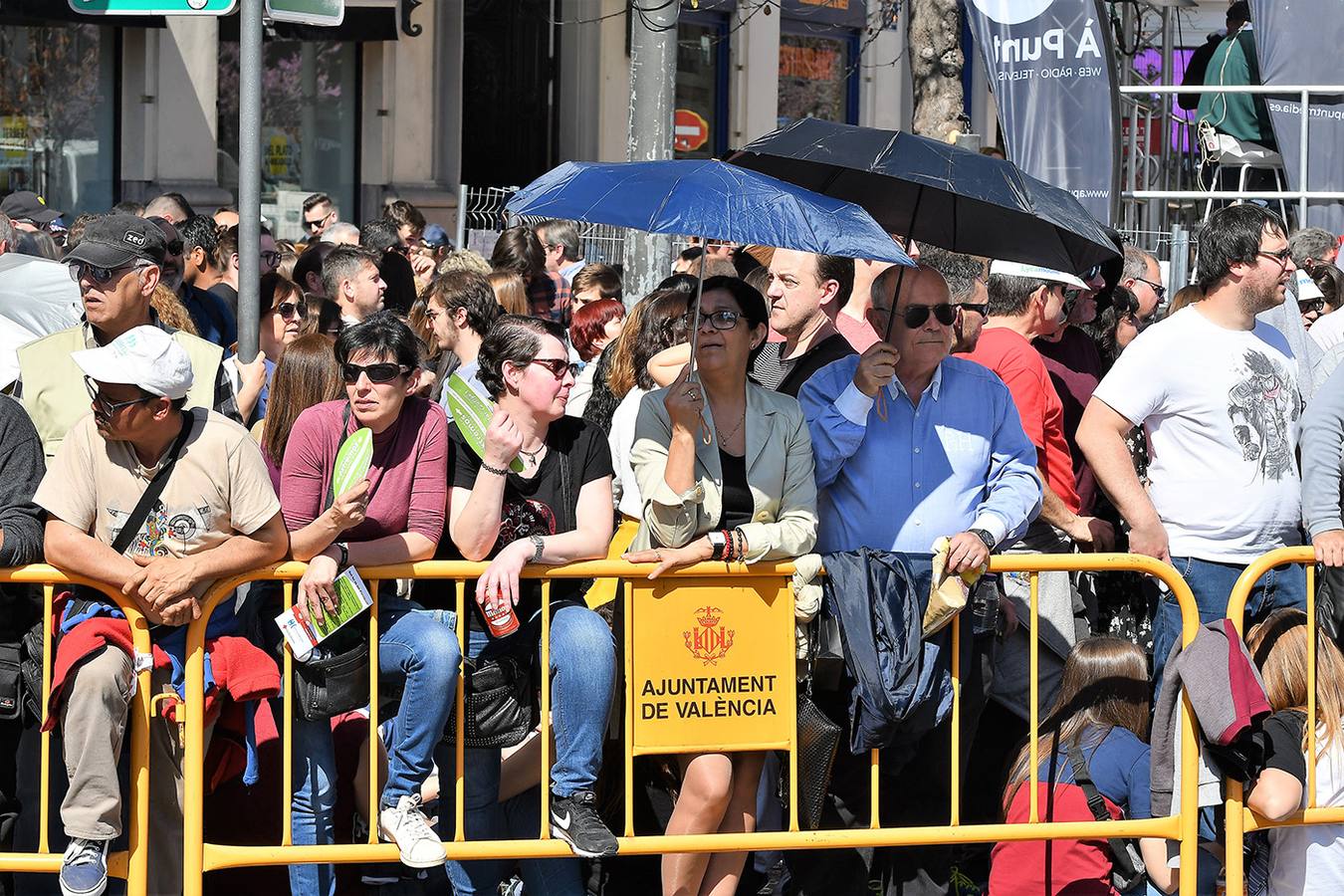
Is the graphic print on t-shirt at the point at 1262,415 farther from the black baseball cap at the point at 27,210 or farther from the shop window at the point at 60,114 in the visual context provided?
the shop window at the point at 60,114

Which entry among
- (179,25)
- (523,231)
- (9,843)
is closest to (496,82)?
(179,25)

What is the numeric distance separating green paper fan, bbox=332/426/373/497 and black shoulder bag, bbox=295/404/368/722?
52 mm

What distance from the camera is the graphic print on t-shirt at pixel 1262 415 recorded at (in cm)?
614

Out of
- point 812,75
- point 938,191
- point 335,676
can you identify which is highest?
point 812,75

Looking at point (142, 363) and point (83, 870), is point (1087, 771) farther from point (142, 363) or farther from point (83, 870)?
point (142, 363)

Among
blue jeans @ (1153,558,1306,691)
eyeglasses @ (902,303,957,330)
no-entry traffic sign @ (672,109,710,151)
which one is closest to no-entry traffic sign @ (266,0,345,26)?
eyeglasses @ (902,303,957,330)

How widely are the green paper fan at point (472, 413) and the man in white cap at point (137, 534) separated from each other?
0.63 metres

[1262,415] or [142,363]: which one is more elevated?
[142,363]

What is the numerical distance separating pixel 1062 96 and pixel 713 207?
5558 mm

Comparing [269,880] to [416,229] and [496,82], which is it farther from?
[496,82]

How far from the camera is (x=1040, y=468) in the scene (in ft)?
21.8

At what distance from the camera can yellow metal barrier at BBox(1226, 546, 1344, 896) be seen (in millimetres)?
5527

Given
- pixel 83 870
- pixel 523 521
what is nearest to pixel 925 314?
pixel 523 521

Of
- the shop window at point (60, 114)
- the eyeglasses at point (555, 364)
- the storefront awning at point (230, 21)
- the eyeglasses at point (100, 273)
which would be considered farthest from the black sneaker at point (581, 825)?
the shop window at point (60, 114)
